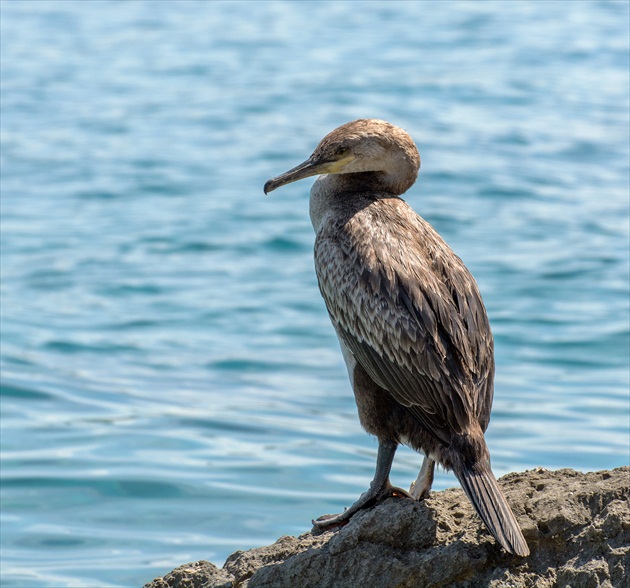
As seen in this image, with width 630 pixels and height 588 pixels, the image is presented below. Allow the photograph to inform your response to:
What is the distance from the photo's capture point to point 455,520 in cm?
507

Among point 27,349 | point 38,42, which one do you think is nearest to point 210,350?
point 27,349

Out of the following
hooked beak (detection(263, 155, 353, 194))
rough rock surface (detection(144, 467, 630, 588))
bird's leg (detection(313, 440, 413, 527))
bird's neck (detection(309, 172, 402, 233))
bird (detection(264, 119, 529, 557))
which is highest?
hooked beak (detection(263, 155, 353, 194))

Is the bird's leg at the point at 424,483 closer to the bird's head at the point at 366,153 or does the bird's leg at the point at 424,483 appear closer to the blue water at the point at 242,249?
the bird's head at the point at 366,153

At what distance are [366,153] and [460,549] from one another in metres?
2.06

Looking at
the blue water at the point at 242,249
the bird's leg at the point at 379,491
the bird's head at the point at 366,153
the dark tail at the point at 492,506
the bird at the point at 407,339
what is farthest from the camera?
the blue water at the point at 242,249

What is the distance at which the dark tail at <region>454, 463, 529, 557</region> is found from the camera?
460 centimetres

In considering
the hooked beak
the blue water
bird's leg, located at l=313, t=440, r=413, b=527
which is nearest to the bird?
bird's leg, located at l=313, t=440, r=413, b=527

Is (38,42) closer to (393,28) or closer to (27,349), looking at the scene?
(393,28)

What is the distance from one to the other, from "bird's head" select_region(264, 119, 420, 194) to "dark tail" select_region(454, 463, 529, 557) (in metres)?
1.68

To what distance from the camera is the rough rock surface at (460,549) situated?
4.69m

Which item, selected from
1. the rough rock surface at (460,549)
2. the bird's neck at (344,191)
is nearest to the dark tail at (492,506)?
the rough rock surface at (460,549)

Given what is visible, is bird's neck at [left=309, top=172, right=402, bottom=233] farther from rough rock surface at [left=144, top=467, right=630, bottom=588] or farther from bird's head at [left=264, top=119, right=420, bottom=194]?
rough rock surface at [left=144, top=467, right=630, bottom=588]

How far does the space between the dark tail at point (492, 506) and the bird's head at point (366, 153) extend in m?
1.68

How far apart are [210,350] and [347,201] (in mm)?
7376
